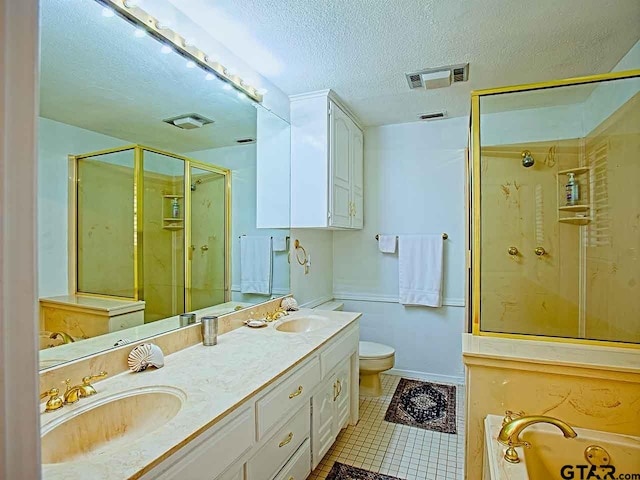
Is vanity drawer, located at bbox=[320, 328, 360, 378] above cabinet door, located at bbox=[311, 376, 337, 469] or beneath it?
above

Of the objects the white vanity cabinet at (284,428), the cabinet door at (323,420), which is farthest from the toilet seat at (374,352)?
the cabinet door at (323,420)

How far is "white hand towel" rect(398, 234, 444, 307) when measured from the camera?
318 cm

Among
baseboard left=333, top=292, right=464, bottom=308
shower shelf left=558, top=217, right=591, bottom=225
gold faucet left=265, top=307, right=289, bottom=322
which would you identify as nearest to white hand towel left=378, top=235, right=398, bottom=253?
baseboard left=333, top=292, right=464, bottom=308

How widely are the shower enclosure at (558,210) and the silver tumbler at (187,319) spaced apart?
150 cm

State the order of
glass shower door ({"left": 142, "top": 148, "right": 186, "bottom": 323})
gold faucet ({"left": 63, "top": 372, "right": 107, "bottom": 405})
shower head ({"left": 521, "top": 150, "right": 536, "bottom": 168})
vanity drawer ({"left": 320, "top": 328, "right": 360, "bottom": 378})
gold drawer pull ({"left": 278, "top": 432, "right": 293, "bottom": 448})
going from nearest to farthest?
1. gold faucet ({"left": 63, "top": 372, "right": 107, "bottom": 405})
2. gold drawer pull ({"left": 278, "top": 432, "right": 293, "bottom": 448})
3. glass shower door ({"left": 142, "top": 148, "right": 186, "bottom": 323})
4. vanity drawer ({"left": 320, "top": 328, "right": 360, "bottom": 378})
5. shower head ({"left": 521, "top": 150, "right": 536, "bottom": 168})

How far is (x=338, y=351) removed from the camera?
2.12 metres

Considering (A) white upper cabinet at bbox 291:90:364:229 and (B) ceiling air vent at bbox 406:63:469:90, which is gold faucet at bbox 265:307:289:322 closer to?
(A) white upper cabinet at bbox 291:90:364:229

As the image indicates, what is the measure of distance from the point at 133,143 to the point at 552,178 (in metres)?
2.63

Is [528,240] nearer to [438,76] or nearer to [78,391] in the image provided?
[438,76]

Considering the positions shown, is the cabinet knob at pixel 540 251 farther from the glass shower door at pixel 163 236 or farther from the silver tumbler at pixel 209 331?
the glass shower door at pixel 163 236

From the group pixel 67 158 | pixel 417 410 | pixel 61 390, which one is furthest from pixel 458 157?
pixel 61 390

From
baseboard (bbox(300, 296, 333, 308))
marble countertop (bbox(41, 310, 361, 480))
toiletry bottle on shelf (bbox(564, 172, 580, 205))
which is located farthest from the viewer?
baseboard (bbox(300, 296, 333, 308))

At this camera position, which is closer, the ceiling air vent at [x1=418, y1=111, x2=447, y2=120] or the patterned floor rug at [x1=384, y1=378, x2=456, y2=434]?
the patterned floor rug at [x1=384, y1=378, x2=456, y2=434]

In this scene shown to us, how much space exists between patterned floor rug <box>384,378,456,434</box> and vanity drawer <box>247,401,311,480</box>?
1.08 metres
